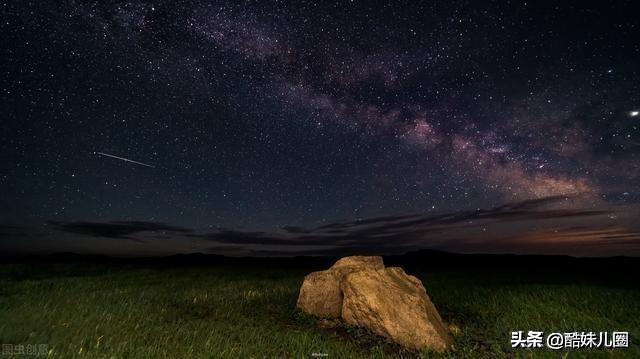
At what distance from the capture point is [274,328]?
1062 cm

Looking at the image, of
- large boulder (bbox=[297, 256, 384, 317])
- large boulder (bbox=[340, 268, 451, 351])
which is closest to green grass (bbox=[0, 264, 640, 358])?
large boulder (bbox=[340, 268, 451, 351])

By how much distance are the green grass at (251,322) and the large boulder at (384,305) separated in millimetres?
349

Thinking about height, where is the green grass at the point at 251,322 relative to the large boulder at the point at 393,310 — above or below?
below

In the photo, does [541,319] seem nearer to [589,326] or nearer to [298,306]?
[589,326]

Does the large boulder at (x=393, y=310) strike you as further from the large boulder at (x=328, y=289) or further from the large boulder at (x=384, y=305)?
the large boulder at (x=328, y=289)

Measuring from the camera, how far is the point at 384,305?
32.4 feet

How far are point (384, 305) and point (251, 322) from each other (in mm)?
4431

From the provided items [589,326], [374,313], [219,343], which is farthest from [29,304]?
[589,326]

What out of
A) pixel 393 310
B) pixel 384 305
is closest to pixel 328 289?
pixel 384 305

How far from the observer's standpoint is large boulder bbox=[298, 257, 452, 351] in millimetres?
9242

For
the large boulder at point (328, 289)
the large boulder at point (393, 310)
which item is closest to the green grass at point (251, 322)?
the large boulder at point (393, 310)

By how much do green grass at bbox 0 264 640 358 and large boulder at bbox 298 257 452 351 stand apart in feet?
1.15

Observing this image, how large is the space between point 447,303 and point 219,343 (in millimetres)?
10166

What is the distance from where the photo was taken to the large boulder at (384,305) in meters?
9.24
